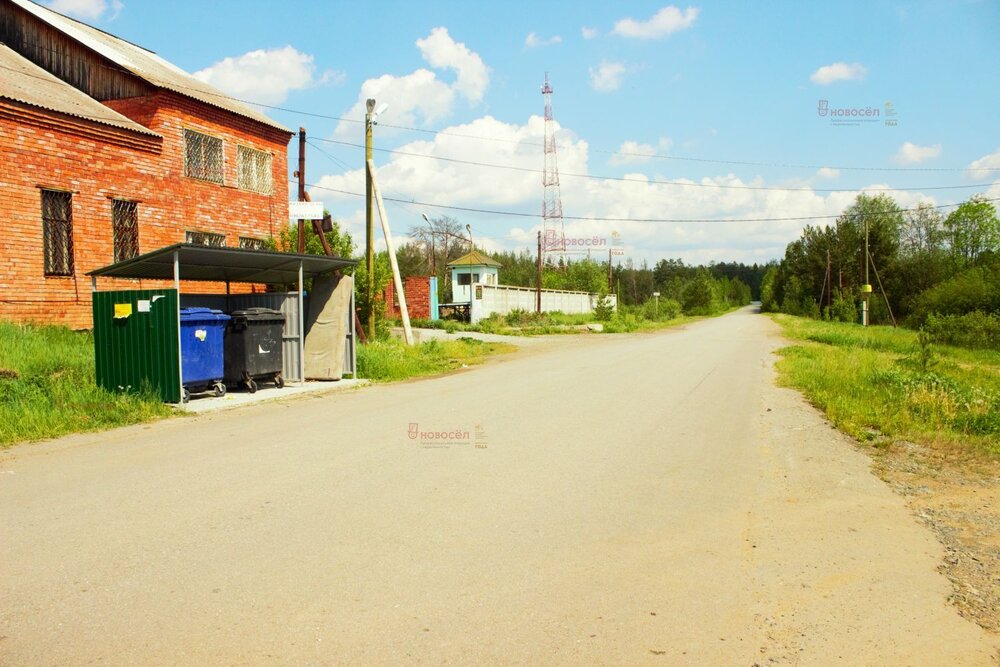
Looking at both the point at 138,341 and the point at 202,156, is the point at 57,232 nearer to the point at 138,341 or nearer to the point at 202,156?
the point at 202,156

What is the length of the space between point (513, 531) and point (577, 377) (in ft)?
35.7

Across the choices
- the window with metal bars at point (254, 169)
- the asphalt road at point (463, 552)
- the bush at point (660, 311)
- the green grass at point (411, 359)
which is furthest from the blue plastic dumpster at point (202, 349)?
the bush at point (660, 311)

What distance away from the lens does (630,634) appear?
3.83m

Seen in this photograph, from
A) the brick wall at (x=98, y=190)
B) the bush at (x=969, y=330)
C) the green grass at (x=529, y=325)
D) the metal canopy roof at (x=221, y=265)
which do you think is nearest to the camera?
the metal canopy roof at (x=221, y=265)

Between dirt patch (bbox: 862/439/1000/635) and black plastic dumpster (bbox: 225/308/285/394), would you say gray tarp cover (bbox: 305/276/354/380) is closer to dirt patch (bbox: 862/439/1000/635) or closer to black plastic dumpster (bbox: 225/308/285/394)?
black plastic dumpster (bbox: 225/308/285/394)

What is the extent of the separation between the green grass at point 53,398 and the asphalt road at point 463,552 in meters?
0.79

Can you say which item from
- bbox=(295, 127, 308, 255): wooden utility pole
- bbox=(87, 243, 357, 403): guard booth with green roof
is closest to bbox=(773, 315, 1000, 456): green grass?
bbox=(87, 243, 357, 403): guard booth with green roof

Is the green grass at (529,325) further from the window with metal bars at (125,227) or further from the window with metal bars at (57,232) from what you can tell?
the window with metal bars at (57,232)

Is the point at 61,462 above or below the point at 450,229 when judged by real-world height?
below

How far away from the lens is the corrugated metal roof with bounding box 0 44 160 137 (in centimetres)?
1784

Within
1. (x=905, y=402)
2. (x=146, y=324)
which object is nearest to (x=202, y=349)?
(x=146, y=324)

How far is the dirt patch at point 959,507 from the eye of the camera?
14.9 ft

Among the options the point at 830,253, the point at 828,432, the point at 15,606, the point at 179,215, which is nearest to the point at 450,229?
the point at 830,253

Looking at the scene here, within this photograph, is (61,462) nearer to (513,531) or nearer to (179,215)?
(513,531)
